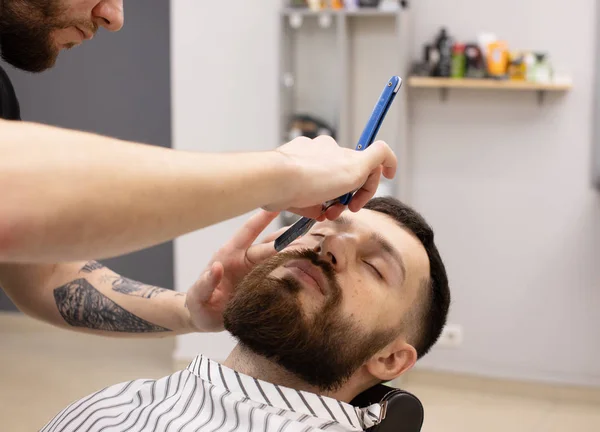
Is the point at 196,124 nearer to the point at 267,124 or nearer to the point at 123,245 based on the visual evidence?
the point at 267,124

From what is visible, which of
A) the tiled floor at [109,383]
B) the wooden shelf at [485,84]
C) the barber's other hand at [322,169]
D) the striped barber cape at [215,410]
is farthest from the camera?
the wooden shelf at [485,84]

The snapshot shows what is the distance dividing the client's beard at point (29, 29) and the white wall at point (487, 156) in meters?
2.59

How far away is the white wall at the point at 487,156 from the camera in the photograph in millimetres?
4371

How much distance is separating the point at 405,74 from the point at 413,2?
420 mm

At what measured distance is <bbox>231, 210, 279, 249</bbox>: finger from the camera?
1.85 metres

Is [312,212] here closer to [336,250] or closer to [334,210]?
[334,210]

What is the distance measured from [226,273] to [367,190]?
64 cm

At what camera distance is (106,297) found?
2.04 meters

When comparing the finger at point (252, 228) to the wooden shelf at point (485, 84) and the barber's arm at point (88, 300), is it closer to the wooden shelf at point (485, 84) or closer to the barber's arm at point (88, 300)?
the barber's arm at point (88, 300)

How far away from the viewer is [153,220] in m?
0.97

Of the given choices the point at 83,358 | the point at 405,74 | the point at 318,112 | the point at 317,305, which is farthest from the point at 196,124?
the point at 317,305

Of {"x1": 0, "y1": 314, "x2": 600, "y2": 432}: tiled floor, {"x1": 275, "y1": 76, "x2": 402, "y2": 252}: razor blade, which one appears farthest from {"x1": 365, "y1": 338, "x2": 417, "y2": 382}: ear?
{"x1": 0, "y1": 314, "x2": 600, "y2": 432}: tiled floor

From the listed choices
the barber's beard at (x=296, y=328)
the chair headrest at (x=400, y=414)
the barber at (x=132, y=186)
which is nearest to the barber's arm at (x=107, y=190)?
the barber at (x=132, y=186)

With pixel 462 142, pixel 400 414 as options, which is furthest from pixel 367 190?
pixel 462 142
